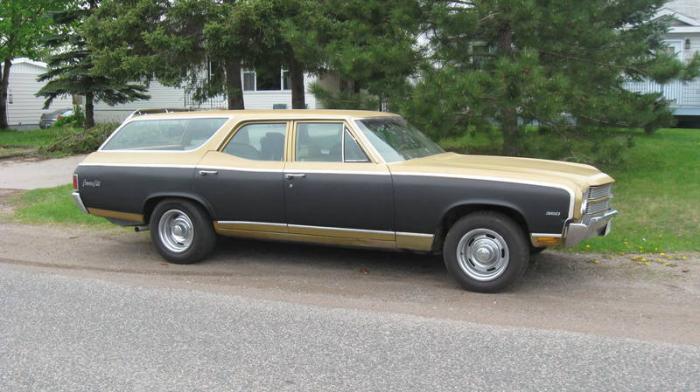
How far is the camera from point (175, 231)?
24.9ft

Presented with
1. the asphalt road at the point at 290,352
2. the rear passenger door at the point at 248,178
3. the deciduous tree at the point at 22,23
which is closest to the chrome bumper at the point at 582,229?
the asphalt road at the point at 290,352

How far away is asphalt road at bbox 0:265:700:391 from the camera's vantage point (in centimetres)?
435

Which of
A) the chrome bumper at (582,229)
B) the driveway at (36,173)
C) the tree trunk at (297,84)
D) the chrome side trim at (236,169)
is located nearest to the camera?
the chrome bumper at (582,229)

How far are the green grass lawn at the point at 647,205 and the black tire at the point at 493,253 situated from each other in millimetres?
1992

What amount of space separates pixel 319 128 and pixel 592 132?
5.68m

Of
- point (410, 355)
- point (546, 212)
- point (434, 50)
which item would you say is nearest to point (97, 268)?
point (410, 355)

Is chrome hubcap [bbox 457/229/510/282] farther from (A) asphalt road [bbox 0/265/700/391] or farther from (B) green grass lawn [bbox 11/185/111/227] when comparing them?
(B) green grass lawn [bbox 11/185/111/227]

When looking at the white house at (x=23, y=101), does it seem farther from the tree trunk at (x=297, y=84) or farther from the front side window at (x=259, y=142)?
the front side window at (x=259, y=142)

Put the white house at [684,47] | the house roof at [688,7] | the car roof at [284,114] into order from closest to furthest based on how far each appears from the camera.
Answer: the car roof at [284,114]
the white house at [684,47]
the house roof at [688,7]

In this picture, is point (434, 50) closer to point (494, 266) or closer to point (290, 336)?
point (494, 266)

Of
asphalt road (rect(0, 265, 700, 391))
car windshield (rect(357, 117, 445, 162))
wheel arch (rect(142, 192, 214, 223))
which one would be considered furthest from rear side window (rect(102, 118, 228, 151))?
asphalt road (rect(0, 265, 700, 391))

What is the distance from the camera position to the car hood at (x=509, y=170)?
610cm

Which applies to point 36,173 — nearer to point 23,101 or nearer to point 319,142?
point 319,142

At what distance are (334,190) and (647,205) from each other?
16.2 ft
